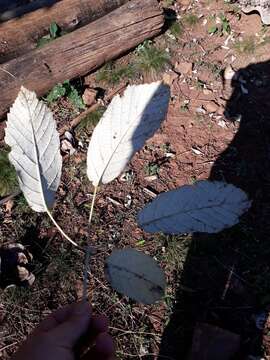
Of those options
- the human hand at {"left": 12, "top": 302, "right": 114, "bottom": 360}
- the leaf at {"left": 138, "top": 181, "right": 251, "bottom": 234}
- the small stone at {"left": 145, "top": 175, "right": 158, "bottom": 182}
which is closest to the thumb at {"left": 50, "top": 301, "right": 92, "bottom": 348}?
the human hand at {"left": 12, "top": 302, "right": 114, "bottom": 360}

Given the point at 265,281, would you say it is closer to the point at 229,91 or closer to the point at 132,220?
the point at 132,220

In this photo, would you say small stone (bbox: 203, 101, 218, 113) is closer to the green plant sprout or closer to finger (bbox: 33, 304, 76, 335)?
the green plant sprout

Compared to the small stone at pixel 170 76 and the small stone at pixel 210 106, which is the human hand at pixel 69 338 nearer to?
the small stone at pixel 210 106

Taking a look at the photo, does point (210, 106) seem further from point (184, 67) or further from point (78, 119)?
point (78, 119)

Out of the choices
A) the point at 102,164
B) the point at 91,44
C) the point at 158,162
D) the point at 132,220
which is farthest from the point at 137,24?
the point at 102,164

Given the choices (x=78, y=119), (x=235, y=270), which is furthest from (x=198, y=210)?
(x=78, y=119)
